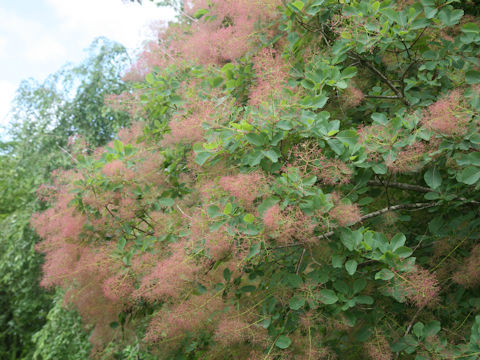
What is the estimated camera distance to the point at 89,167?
90.7 inches

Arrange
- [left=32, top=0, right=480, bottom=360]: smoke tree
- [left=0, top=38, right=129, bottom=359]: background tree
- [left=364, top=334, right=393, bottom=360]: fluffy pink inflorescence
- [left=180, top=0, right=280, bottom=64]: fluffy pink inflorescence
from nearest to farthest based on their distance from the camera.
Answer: [left=32, top=0, right=480, bottom=360]: smoke tree < [left=364, top=334, right=393, bottom=360]: fluffy pink inflorescence < [left=180, top=0, right=280, bottom=64]: fluffy pink inflorescence < [left=0, top=38, right=129, bottom=359]: background tree

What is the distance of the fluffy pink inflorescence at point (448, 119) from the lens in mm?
1731

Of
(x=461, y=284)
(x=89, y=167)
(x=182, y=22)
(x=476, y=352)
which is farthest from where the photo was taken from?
(x=182, y=22)

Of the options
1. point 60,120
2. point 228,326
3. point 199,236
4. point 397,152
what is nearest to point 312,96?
point 397,152

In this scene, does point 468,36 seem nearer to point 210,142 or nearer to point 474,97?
point 474,97

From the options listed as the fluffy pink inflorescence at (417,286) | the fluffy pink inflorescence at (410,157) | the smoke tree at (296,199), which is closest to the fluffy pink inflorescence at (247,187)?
the smoke tree at (296,199)

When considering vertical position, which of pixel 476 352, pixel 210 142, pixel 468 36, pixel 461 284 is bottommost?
pixel 461 284

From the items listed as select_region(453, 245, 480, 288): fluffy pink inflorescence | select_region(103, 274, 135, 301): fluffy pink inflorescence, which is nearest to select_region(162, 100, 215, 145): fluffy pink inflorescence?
select_region(103, 274, 135, 301): fluffy pink inflorescence

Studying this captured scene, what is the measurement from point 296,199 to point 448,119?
2.44ft

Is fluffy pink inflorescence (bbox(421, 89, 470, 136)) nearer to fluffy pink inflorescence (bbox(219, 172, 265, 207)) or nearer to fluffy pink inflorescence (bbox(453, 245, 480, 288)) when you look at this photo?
fluffy pink inflorescence (bbox(453, 245, 480, 288))

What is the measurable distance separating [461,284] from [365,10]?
1407 mm

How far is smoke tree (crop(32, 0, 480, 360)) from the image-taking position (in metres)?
1.70

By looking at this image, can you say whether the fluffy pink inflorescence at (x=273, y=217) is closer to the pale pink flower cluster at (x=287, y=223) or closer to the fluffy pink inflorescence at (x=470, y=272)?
the pale pink flower cluster at (x=287, y=223)

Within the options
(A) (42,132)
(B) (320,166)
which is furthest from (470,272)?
(A) (42,132)
